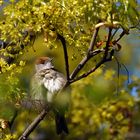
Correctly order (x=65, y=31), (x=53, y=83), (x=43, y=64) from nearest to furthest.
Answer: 1. (x=65, y=31)
2. (x=53, y=83)
3. (x=43, y=64)

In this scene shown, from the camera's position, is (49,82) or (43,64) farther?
(43,64)

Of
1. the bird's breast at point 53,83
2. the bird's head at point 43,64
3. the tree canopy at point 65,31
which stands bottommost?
the bird's breast at point 53,83

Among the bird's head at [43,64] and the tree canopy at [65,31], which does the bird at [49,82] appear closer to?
the bird's head at [43,64]

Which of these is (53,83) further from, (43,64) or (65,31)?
(65,31)

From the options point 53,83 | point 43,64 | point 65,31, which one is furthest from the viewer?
point 43,64

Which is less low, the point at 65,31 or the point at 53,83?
the point at 65,31

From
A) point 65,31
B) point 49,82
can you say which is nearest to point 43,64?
point 49,82

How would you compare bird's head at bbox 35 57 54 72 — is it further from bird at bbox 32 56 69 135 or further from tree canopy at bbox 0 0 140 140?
tree canopy at bbox 0 0 140 140

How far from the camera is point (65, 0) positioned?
3232 millimetres

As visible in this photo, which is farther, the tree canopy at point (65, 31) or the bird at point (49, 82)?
the bird at point (49, 82)

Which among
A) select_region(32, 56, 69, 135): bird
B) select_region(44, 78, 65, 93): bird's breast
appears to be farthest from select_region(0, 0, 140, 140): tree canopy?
select_region(44, 78, 65, 93): bird's breast

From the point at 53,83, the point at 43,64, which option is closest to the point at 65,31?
the point at 53,83

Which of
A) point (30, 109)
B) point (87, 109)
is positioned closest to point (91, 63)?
point (30, 109)

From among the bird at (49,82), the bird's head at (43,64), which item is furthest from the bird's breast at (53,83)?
the bird's head at (43,64)
